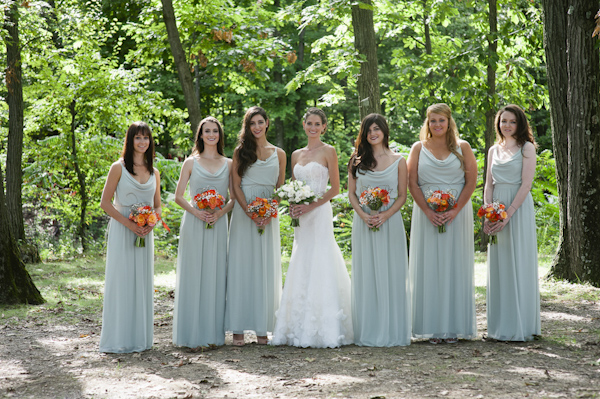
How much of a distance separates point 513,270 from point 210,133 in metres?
3.54

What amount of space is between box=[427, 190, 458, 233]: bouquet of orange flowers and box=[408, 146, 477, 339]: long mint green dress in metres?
0.12

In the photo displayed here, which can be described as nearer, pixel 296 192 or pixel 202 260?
pixel 296 192

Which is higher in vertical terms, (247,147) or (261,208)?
(247,147)

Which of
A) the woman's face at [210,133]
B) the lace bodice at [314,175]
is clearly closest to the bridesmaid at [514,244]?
the lace bodice at [314,175]

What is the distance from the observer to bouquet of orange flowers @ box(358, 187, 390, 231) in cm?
630

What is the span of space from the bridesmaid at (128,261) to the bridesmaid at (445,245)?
9.44 feet

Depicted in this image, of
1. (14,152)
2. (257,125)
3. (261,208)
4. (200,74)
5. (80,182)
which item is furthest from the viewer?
(80,182)

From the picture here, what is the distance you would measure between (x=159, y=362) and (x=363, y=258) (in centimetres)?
234

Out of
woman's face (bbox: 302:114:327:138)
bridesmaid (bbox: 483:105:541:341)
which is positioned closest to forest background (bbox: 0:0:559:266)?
woman's face (bbox: 302:114:327:138)

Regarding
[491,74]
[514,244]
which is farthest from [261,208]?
[491,74]

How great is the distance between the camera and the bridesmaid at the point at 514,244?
20.8ft

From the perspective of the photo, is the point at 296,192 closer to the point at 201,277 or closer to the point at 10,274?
the point at 201,277

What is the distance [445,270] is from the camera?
→ 641cm

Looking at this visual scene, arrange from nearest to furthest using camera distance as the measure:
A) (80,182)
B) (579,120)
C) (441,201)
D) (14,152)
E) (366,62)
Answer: (441,201) < (579,120) < (366,62) < (14,152) < (80,182)
